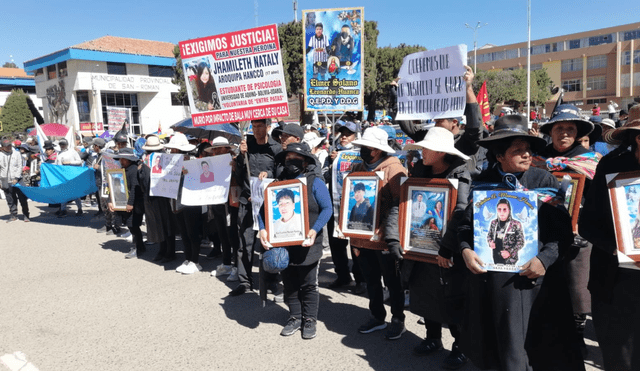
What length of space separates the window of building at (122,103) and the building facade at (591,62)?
52812 mm

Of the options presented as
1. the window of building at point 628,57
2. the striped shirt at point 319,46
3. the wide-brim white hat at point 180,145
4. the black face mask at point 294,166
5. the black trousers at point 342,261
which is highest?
the window of building at point 628,57

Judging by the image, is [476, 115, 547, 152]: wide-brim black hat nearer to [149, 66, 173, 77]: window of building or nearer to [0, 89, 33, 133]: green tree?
[149, 66, 173, 77]: window of building

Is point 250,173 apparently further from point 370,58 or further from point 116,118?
point 370,58

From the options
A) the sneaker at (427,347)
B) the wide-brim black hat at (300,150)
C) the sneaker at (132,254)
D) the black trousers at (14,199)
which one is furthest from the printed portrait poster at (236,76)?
the black trousers at (14,199)

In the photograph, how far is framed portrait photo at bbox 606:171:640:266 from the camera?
2.32 m

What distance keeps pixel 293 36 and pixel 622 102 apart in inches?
2052

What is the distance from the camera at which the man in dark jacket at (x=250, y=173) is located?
534cm

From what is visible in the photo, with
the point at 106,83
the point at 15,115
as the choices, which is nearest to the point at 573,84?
the point at 106,83

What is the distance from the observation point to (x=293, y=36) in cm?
3341

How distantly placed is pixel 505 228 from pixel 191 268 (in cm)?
506

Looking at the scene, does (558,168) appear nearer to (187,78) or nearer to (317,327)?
(317,327)

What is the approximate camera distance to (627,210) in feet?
7.76

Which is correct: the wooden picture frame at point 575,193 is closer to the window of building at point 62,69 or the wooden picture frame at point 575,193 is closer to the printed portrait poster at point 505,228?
the printed portrait poster at point 505,228

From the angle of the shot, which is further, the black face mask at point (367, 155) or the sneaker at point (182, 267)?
the sneaker at point (182, 267)
